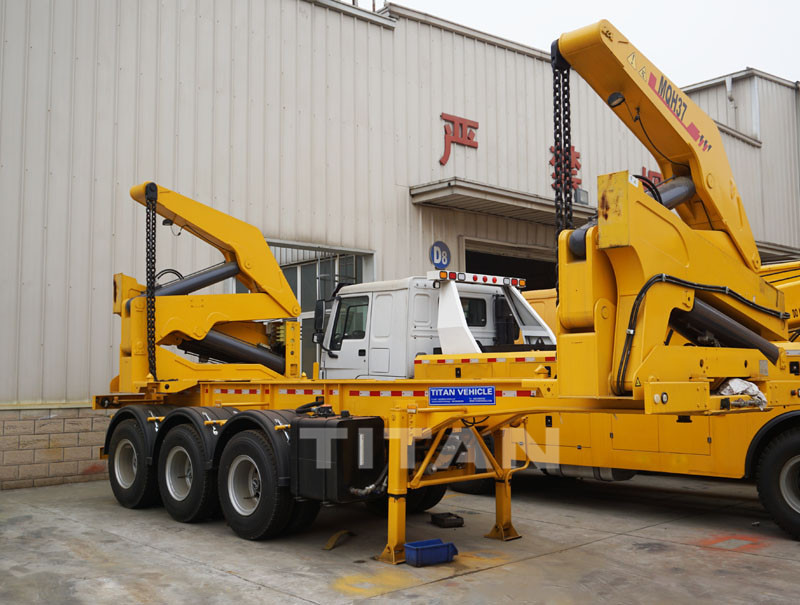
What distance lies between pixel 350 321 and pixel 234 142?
186 inches

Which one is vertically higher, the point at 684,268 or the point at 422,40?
the point at 422,40

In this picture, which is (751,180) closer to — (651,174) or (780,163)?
(780,163)

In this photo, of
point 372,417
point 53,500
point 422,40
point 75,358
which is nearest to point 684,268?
point 372,417

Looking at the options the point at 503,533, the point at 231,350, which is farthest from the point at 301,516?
the point at 231,350

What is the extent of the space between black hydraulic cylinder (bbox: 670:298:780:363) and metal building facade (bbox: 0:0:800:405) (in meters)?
8.52

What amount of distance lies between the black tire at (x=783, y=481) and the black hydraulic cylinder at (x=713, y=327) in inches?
69.2

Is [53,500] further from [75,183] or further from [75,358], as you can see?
[75,183]

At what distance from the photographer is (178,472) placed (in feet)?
27.5

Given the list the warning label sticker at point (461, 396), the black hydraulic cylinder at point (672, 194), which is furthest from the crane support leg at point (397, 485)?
the black hydraulic cylinder at point (672, 194)

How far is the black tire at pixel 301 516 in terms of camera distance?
23.5ft

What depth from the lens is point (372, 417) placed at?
6.84m

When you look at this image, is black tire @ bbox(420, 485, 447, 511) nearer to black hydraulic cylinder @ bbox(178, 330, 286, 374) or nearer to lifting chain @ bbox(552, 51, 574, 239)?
black hydraulic cylinder @ bbox(178, 330, 286, 374)

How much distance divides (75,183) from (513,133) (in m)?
9.32

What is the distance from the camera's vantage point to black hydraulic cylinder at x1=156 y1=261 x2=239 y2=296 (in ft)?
31.2
